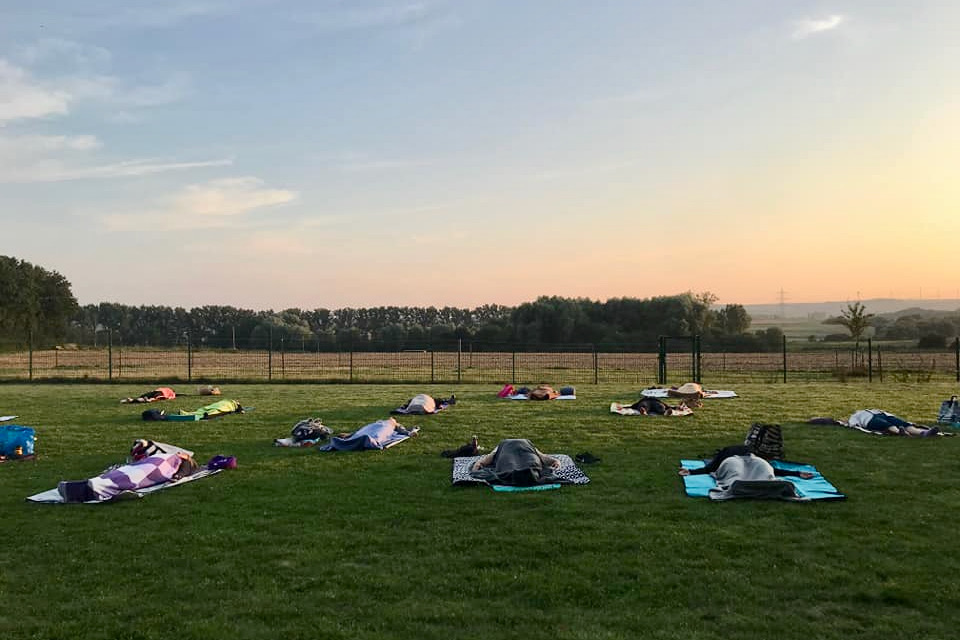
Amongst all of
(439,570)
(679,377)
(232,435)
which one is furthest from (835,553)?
(679,377)

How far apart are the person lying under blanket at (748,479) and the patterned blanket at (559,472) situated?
1456mm

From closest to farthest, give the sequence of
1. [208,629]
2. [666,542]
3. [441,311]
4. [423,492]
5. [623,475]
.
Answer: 1. [208,629]
2. [666,542]
3. [423,492]
4. [623,475]
5. [441,311]

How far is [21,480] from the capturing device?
31.8ft

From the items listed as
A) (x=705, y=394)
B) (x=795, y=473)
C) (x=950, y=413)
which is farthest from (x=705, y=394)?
(x=795, y=473)

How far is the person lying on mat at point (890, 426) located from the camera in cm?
1291

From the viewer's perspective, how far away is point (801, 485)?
344 inches

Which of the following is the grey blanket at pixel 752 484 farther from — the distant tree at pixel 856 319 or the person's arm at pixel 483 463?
the distant tree at pixel 856 319

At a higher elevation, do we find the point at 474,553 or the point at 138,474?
the point at 138,474

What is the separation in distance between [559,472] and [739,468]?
7.37ft

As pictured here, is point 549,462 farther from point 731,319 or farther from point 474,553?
point 731,319

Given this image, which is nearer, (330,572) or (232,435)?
(330,572)

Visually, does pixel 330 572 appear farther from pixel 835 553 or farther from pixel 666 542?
pixel 835 553

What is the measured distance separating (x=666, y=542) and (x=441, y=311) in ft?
335

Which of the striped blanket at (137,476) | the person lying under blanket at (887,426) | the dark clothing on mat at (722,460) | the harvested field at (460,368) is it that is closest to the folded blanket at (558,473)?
the dark clothing on mat at (722,460)
